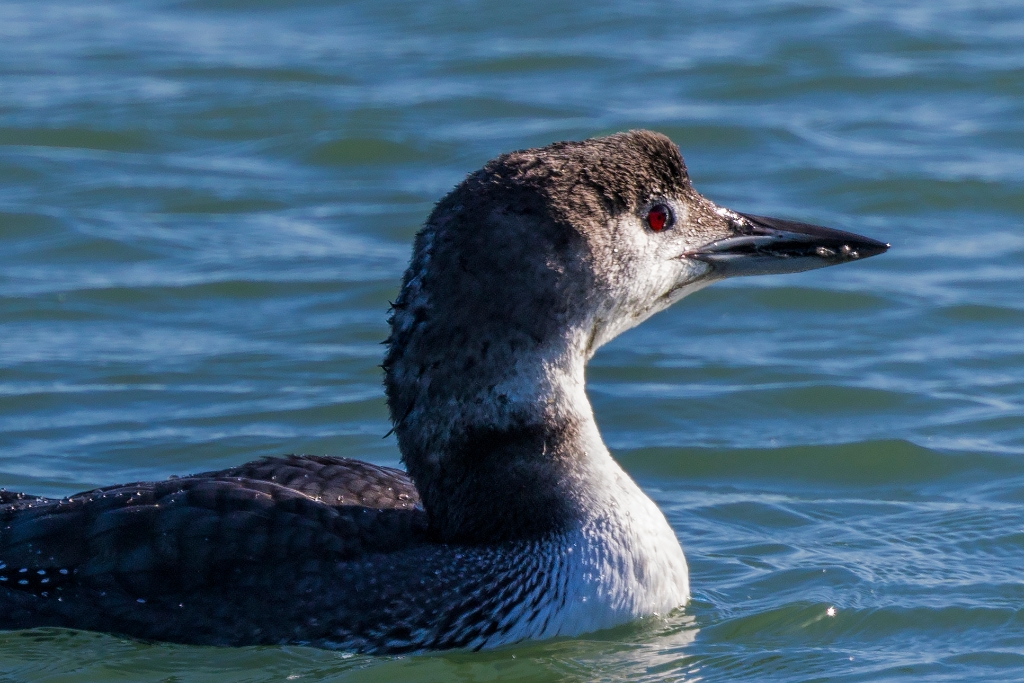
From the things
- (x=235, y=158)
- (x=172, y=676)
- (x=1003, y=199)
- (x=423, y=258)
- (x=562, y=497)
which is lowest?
(x=172, y=676)

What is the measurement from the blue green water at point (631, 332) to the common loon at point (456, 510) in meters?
0.13

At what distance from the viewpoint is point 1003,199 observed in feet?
30.7

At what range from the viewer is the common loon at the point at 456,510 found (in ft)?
15.8

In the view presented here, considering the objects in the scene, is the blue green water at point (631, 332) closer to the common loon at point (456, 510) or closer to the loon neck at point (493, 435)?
the common loon at point (456, 510)

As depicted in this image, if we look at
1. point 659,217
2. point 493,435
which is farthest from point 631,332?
point 493,435

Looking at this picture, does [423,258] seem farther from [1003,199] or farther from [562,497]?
[1003,199]

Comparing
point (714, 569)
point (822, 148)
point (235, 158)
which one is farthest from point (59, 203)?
point (714, 569)

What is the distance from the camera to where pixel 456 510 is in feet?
Answer: 16.4

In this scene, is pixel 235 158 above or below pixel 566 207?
above

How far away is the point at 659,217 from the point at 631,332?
2.94 metres

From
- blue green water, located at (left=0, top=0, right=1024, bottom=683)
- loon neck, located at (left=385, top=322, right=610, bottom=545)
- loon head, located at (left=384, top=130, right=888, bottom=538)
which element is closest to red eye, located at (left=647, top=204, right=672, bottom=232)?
loon head, located at (left=384, top=130, right=888, bottom=538)

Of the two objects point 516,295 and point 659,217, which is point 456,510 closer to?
point 516,295

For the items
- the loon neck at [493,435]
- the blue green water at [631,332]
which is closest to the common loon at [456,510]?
the loon neck at [493,435]

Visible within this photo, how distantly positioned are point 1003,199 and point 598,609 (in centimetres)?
528
